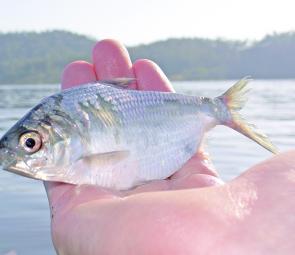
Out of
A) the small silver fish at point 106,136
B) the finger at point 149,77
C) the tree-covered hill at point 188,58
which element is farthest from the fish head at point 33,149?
the tree-covered hill at point 188,58

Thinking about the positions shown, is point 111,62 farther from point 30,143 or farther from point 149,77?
point 30,143

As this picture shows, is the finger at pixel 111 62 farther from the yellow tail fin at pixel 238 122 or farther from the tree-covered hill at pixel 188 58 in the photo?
the tree-covered hill at pixel 188 58

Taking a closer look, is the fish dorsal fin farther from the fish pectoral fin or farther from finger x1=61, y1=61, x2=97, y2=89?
finger x1=61, y1=61, x2=97, y2=89

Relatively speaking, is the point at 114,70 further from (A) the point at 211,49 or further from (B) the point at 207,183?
(A) the point at 211,49

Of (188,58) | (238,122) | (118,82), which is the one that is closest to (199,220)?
(118,82)

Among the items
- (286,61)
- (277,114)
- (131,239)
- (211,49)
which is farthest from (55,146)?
(211,49)
